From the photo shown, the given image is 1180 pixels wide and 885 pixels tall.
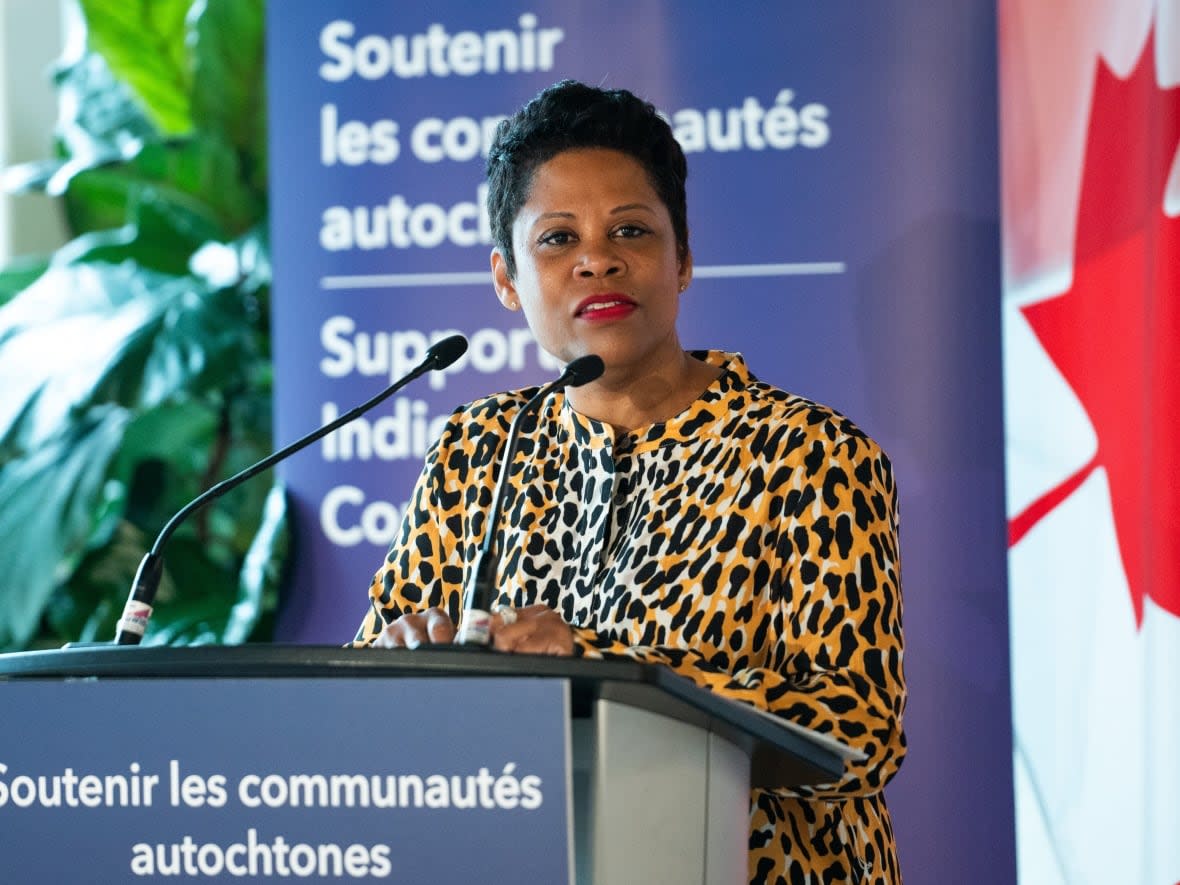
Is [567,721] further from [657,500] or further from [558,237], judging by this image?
[558,237]

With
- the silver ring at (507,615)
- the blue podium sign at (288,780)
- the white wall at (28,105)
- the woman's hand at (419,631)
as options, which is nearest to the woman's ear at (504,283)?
the woman's hand at (419,631)

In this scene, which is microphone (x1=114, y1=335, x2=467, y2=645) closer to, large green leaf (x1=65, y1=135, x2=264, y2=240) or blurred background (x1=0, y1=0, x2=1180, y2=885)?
blurred background (x1=0, y1=0, x2=1180, y2=885)

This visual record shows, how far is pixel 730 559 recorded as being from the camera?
1.94m

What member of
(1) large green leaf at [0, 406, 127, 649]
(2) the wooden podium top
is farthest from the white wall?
(2) the wooden podium top

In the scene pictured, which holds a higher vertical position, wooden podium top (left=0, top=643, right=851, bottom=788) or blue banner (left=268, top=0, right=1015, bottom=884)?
blue banner (left=268, top=0, right=1015, bottom=884)

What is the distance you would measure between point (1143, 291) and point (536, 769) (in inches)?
79.4

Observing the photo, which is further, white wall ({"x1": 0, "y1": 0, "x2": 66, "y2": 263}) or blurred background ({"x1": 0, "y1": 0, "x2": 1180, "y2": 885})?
white wall ({"x1": 0, "y1": 0, "x2": 66, "y2": 263})

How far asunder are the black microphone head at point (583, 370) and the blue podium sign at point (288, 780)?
1.92 feet

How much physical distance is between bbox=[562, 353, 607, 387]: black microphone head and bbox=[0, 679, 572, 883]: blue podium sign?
0.58m

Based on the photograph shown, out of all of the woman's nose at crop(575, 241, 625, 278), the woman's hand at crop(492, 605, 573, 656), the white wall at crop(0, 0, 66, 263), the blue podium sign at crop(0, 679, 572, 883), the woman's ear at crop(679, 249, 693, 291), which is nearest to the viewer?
the blue podium sign at crop(0, 679, 572, 883)

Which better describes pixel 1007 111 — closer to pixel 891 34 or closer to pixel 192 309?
pixel 891 34

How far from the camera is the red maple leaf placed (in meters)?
2.84

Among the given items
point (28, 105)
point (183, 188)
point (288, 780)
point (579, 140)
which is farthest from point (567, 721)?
point (28, 105)

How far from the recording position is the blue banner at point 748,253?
123 inches
